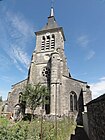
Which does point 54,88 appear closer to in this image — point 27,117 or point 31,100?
point 31,100

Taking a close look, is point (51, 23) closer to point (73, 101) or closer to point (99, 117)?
point (73, 101)

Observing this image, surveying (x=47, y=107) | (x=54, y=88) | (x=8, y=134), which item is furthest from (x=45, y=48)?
(x=8, y=134)

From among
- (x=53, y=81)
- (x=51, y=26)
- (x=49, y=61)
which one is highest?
(x=51, y=26)

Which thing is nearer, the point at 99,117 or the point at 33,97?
the point at 99,117

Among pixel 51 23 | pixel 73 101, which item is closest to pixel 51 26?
pixel 51 23

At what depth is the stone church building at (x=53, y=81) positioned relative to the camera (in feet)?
62.0

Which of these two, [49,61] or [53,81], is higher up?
[49,61]

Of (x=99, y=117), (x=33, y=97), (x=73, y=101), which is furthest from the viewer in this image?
(x=73, y=101)

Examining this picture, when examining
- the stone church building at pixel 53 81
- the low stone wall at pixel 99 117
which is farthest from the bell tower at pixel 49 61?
the low stone wall at pixel 99 117

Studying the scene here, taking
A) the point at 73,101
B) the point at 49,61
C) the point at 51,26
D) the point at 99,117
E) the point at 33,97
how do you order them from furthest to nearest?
the point at 51,26
the point at 49,61
the point at 73,101
the point at 33,97
the point at 99,117

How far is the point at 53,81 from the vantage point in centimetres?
2000

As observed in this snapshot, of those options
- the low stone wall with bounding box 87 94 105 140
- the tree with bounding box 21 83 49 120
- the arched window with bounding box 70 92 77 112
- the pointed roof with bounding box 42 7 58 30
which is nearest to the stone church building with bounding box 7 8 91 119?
the arched window with bounding box 70 92 77 112

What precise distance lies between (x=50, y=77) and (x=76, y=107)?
623 centimetres

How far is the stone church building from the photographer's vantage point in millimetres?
18891
